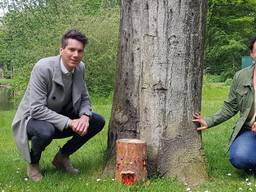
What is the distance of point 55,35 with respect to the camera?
2300cm

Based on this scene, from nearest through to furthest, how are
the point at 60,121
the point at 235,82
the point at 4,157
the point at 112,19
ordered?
the point at 60,121
the point at 235,82
the point at 4,157
the point at 112,19

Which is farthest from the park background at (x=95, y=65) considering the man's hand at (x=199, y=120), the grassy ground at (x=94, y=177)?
the man's hand at (x=199, y=120)

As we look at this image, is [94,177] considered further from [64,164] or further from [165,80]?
[165,80]

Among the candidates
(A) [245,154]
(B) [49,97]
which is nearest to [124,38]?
(B) [49,97]

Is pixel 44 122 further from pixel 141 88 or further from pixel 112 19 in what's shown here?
pixel 112 19

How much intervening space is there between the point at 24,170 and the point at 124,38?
189 cm

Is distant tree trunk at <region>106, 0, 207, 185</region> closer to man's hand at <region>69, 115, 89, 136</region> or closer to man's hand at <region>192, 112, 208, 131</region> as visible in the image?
man's hand at <region>192, 112, 208, 131</region>

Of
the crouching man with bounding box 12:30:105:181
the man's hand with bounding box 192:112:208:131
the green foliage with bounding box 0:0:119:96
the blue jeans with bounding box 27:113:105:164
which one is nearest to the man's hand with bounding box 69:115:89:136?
the crouching man with bounding box 12:30:105:181

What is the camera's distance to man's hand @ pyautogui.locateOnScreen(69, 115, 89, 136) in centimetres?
511

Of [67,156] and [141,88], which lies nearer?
[141,88]

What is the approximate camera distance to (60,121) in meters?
5.12

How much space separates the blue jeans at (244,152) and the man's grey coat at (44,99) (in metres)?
1.54

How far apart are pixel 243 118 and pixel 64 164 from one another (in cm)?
196

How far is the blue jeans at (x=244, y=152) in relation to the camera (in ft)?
17.7
